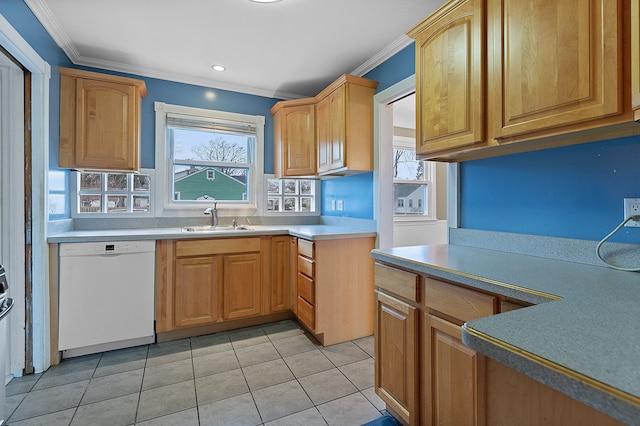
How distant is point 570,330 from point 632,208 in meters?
0.95

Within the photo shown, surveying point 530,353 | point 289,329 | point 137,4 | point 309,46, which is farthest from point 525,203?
point 137,4

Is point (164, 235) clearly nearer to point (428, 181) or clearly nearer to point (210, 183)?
point (210, 183)

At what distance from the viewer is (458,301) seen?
3.97 ft

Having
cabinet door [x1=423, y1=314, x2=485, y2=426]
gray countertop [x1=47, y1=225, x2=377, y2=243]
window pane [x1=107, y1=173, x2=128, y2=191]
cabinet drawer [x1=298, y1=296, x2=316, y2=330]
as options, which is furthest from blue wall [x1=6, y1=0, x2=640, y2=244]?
cabinet drawer [x1=298, y1=296, x2=316, y2=330]

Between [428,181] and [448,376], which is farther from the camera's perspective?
[428,181]

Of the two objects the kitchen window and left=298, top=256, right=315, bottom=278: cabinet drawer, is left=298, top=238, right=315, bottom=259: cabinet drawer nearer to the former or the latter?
left=298, top=256, right=315, bottom=278: cabinet drawer

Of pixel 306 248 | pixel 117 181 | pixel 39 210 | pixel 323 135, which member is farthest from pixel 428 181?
pixel 39 210

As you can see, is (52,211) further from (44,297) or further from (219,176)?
(219,176)

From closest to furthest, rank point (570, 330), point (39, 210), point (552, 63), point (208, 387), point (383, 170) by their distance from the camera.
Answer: point (570, 330)
point (552, 63)
point (208, 387)
point (39, 210)
point (383, 170)

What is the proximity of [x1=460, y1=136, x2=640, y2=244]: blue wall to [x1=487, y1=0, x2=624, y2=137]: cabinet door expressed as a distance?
0.33 meters

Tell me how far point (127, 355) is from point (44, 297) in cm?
→ 71

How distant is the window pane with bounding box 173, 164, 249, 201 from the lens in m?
3.24

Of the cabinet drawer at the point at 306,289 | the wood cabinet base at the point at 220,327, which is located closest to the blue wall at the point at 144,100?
the wood cabinet base at the point at 220,327

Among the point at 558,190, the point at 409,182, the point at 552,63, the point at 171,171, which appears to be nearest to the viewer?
the point at 552,63
